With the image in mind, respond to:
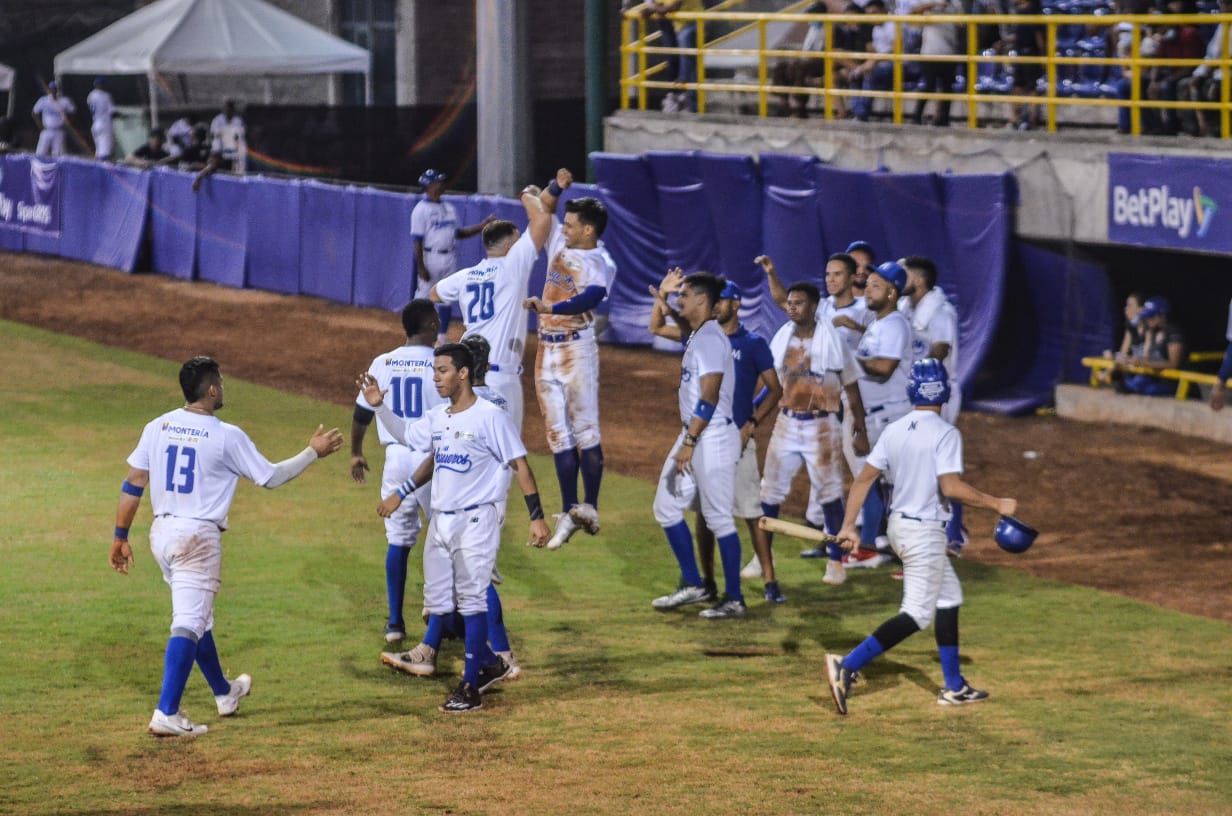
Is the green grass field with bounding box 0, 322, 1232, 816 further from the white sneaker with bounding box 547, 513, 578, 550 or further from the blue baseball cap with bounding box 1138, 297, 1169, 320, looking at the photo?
the blue baseball cap with bounding box 1138, 297, 1169, 320

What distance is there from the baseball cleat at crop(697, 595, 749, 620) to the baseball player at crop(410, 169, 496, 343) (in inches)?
343

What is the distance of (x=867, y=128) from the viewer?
68.5 feet

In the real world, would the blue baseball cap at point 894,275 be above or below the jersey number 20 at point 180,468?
above

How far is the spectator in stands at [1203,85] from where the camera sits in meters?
17.9

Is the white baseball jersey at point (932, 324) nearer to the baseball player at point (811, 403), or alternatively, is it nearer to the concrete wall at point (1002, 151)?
the baseball player at point (811, 403)

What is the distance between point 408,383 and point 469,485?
43.4 inches

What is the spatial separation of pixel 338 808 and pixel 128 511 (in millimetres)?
2017

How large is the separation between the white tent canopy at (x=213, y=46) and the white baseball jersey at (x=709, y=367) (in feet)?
92.5

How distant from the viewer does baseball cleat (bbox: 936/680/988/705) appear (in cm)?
940

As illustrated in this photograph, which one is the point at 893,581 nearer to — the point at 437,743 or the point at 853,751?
the point at 853,751

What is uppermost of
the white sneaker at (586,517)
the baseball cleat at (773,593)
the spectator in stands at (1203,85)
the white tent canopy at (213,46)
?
the white tent canopy at (213,46)

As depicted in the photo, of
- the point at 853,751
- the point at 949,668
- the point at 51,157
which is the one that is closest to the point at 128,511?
the point at 853,751

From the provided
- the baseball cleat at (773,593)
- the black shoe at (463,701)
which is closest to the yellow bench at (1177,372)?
the baseball cleat at (773,593)

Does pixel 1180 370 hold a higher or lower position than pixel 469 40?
lower
